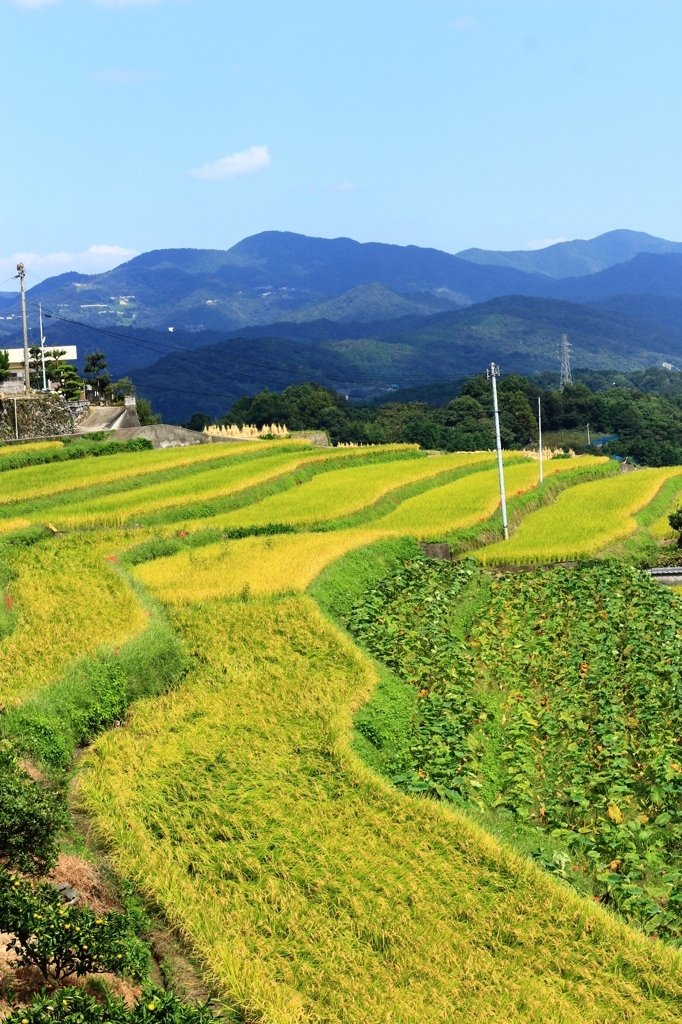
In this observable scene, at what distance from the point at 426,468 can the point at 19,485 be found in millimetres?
13869

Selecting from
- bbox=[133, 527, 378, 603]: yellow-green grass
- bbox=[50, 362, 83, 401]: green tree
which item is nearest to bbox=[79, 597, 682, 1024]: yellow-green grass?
bbox=[133, 527, 378, 603]: yellow-green grass

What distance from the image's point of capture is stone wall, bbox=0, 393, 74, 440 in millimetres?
41781

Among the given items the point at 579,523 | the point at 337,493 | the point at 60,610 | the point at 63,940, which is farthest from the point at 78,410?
the point at 63,940

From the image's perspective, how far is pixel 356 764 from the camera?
12.2 meters

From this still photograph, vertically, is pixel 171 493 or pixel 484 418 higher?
pixel 171 493

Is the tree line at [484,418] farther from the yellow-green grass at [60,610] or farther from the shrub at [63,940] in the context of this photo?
the shrub at [63,940]

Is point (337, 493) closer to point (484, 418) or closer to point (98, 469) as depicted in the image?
point (98, 469)

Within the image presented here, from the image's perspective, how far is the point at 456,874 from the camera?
10055 mm

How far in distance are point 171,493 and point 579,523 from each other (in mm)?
11039

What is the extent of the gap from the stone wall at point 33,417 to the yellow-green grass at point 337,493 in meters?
12.9

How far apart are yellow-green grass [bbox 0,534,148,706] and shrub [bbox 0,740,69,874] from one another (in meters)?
3.62

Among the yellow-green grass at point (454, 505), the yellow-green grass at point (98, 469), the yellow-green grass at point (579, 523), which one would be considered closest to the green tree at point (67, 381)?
the yellow-green grass at point (98, 469)

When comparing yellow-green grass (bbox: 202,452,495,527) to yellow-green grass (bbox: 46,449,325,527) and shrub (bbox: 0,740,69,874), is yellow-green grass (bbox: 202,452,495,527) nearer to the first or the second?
yellow-green grass (bbox: 46,449,325,527)

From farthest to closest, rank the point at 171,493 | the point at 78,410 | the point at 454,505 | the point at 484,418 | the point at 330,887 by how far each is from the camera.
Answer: the point at 484,418 < the point at 78,410 < the point at 171,493 < the point at 454,505 < the point at 330,887
